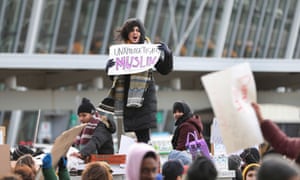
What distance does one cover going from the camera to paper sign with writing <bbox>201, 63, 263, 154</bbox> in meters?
5.30

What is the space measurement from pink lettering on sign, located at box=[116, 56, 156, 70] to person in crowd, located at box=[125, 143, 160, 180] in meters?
2.44

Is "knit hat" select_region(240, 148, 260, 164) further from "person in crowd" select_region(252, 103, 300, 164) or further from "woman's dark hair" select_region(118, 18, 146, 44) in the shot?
"person in crowd" select_region(252, 103, 300, 164)

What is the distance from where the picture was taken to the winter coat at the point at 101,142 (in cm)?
839

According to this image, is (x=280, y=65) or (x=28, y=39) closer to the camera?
(x=280, y=65)

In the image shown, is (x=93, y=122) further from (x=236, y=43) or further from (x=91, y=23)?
(x=236, y=43)

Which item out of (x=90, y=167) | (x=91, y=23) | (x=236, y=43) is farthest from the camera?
(x=236, y=43)

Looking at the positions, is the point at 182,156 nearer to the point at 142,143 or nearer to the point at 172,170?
the point at 172,170

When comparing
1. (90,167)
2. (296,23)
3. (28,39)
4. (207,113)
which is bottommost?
(90,167)

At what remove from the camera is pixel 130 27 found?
7797mm

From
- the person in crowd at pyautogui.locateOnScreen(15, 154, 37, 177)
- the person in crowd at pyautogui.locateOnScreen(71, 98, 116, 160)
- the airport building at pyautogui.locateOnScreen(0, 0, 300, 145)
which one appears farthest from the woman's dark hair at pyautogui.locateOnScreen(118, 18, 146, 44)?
the airport building at pyautogui.locateOnScreen(0, 0, 300, 145)

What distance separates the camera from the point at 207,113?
90.8 feet

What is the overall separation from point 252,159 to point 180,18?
29899mm

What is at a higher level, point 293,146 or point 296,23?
point 296,23

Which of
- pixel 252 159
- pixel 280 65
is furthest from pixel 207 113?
pixel 252 159
